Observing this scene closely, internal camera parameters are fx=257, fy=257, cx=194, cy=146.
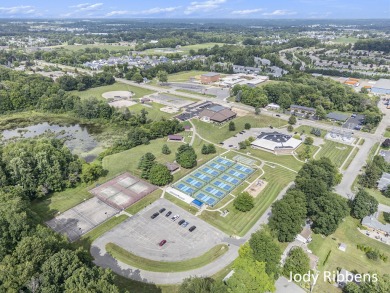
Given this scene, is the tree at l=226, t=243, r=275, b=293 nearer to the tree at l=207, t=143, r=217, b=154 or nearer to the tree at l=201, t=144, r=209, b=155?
the tree at l=201, t=144, r=209, b=155

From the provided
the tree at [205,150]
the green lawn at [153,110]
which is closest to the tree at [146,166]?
the tree at [205,150]

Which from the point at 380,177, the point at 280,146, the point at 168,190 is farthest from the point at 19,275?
the point at 380,177

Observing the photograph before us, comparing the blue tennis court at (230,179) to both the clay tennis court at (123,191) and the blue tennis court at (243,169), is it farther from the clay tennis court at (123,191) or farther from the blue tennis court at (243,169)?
the clay tennis court at (123,191)

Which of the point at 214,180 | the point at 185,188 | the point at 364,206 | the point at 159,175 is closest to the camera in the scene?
the point at 364,206

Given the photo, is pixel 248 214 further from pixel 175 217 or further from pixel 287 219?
pixel 175 217

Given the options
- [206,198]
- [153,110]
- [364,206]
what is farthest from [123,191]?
[153,110]

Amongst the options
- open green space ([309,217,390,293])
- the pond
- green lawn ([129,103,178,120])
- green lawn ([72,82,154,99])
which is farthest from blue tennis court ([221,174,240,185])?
green lawn ([72,82,154,99])
